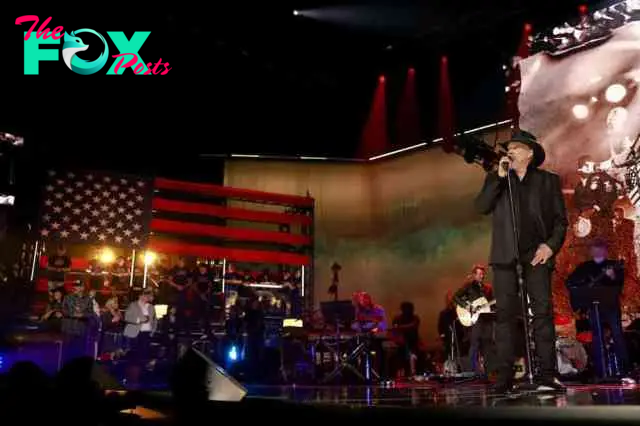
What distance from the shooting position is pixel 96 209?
40.0 feet

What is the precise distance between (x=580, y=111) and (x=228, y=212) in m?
8.17

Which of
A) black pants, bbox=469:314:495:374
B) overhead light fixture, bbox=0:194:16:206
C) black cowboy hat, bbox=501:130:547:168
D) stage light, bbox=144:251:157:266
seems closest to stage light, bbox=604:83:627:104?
black pants, bbox=469:314:495:374

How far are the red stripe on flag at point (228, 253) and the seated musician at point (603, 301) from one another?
740cm

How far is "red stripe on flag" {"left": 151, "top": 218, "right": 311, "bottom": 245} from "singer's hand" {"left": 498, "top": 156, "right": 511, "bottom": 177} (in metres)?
10.2

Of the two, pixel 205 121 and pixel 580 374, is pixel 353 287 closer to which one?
pixel 205 121

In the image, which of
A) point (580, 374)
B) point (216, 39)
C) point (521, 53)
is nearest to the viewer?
point (580, 374)

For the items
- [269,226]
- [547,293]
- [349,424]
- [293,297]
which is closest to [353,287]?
[293,297]

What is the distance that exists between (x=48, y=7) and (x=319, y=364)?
8730 mm

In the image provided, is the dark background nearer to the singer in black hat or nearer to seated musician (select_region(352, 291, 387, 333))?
seated musician (select_region(352, 291, 387, 333))

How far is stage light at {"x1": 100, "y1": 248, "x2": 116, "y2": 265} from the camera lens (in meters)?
12.8

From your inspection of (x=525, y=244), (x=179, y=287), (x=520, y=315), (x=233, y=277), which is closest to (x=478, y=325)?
(x=520, y=315)

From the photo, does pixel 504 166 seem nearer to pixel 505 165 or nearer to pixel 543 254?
pixel 505 165

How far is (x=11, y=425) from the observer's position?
225 centimetres

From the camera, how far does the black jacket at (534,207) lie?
13.7ft
